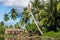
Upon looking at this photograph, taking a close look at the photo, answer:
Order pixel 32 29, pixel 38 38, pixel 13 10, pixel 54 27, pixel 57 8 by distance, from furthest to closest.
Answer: pixel 13 10
pixel 32 29
pixel 54 27
pixel 57 8
pixel 38 38

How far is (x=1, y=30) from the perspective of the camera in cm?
10112

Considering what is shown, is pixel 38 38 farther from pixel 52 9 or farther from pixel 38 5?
pixel 38 5

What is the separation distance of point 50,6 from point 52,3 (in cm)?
63

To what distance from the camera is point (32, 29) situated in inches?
2549

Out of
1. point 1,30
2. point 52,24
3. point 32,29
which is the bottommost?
point 1,30

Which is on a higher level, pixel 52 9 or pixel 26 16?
pixel 52 9

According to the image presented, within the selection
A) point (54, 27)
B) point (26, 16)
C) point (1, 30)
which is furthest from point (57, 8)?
point (1, 30)

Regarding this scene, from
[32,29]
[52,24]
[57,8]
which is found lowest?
[32,29]

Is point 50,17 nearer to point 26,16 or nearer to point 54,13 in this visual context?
point 54,13

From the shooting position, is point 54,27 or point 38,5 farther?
point 38,5

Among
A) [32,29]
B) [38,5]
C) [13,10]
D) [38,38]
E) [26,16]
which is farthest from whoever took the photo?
[13,10]

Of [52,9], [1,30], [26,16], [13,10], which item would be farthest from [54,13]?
[1,30]

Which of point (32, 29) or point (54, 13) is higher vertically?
point (54, 13)

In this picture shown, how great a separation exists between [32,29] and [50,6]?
19140 mm
